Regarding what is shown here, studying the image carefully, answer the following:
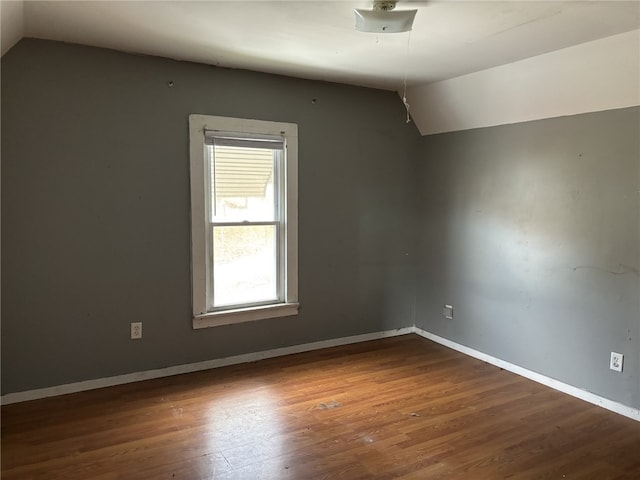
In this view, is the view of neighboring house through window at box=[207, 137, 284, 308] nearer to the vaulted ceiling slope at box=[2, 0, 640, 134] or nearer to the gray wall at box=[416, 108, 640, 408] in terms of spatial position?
the vaulted ceiling slope at box=[2, 0, 640, 134]

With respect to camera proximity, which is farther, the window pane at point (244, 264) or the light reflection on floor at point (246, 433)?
the window pane at point (244, 264)

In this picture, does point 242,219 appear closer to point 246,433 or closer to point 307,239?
point 307,239

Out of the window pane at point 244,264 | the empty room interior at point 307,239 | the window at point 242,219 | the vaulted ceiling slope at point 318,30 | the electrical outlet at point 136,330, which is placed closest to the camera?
the vaulted ceiling slope at point 318,30

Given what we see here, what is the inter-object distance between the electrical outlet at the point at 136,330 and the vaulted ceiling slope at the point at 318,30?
6.09 ft

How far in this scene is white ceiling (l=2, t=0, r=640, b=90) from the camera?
2293 millimetres

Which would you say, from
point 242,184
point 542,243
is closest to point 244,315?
point 242,184

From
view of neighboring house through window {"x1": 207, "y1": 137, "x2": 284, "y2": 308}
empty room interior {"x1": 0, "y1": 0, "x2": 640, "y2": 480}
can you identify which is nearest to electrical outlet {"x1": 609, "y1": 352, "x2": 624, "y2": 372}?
empty room interior {"x1": 0, "y1": 0, "x2": 640, "y2": 480}

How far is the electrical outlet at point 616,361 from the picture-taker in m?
2.96

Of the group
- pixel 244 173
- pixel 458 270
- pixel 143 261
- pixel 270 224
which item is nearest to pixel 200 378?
pixel 143 261

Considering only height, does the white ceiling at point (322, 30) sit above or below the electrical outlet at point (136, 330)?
above

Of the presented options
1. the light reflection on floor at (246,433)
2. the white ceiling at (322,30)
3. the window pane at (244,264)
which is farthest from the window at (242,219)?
the light reflection on floor at (246,433)

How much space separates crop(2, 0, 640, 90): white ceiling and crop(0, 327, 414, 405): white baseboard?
Result: 2181 mm

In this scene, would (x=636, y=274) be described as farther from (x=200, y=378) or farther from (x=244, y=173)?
(x=200, y=378)

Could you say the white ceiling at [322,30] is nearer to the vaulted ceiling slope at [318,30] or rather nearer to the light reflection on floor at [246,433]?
the vaulted ceiling slope at [318,30]
